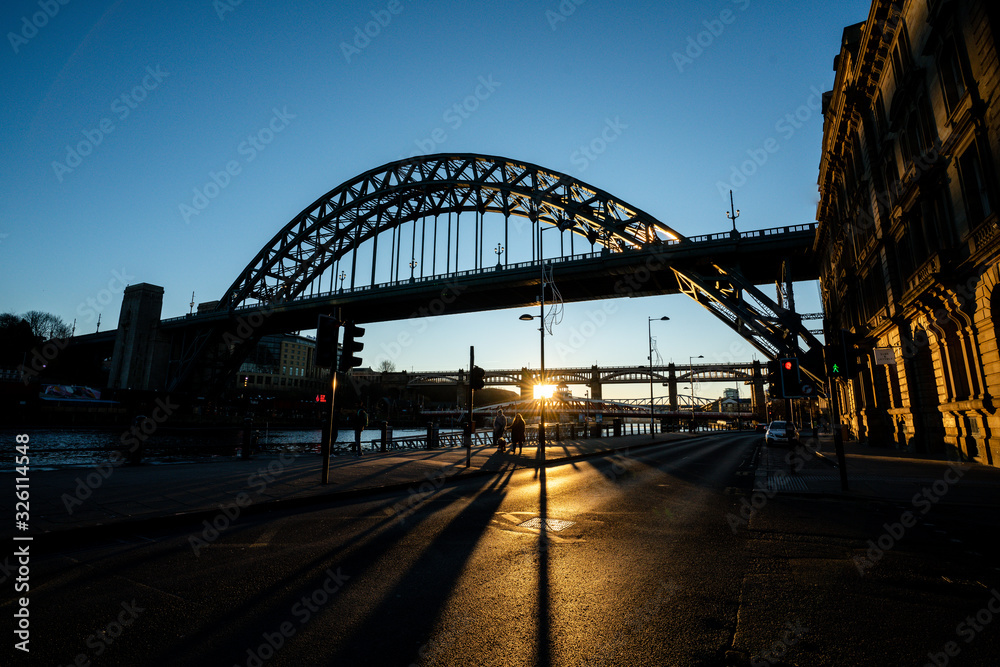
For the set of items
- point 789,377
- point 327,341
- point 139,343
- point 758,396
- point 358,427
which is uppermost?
point 139,343

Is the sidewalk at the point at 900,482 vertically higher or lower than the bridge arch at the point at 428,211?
lower

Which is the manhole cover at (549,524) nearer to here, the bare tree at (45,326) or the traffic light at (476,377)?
the traffic light at (476,377)

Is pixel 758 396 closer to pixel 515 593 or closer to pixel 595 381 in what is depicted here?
pixel 595 381

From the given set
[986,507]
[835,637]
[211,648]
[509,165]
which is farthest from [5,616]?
[509,165]

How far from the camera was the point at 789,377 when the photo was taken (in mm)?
12281

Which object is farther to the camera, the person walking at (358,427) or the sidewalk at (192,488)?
the person walking at (358,427)

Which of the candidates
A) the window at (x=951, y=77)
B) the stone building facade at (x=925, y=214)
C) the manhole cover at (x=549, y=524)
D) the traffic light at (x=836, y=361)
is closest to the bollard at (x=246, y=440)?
the manhole cover at (x=549, y=524)

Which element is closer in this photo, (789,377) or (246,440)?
(789,377)

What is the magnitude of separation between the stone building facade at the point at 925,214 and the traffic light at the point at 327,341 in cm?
1116

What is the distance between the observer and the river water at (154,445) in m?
13.5

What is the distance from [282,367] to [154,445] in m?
104

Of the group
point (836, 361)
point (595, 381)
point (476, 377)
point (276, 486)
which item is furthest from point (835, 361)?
point (595, 381)

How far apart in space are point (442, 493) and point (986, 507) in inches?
389

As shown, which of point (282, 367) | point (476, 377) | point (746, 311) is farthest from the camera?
point (282, 367)
